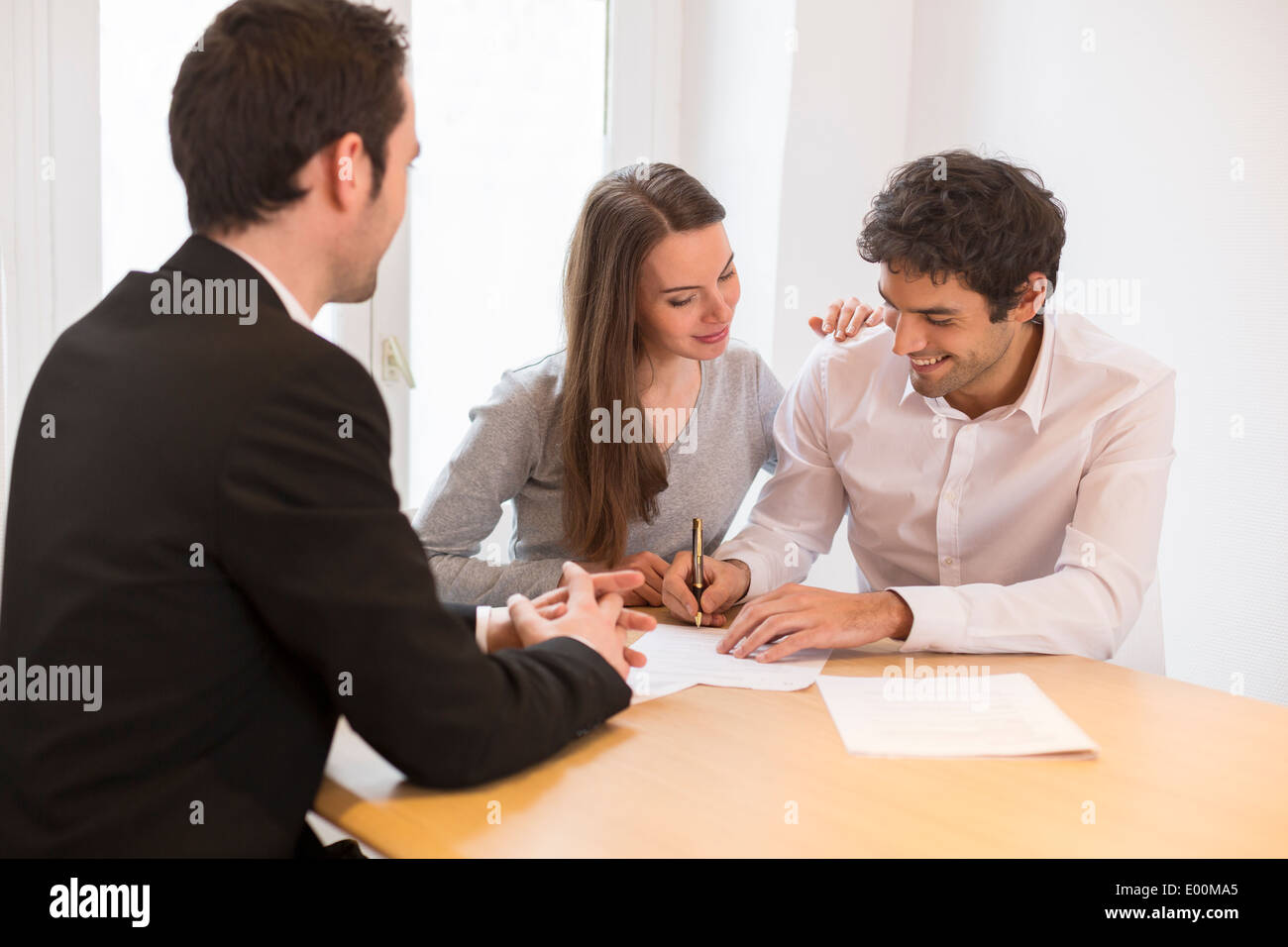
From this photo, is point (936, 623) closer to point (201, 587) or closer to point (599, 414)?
point (599, 414)

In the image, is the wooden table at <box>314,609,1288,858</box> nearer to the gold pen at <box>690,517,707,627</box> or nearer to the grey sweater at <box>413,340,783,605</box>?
the gold pen at <box>690,517,707,627</box>

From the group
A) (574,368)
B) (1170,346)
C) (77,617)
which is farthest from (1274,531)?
(77,617)

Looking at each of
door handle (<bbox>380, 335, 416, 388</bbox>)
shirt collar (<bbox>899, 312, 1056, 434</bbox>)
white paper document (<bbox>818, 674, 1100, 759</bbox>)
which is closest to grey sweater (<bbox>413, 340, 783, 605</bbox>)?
shirt collar (<bbox>899, 312, 1056, 434</bbox>)

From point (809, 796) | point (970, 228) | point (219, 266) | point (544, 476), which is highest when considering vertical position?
point (970, 228)

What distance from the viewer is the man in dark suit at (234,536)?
97cm

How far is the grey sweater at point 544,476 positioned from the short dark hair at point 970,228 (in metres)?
0.43

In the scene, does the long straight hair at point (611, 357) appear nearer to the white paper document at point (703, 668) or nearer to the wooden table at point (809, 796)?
the white paper document at point (703, 668)

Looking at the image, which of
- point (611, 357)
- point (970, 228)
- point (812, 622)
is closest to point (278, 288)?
point (812, 622)

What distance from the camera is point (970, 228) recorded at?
188cm

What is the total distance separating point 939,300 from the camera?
1902 mm

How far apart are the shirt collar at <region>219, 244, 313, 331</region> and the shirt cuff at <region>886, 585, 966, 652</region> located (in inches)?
→ 37.6

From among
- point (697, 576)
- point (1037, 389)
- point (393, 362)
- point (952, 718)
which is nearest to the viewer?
point (952, 718)

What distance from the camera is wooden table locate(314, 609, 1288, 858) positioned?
1065 millimetres

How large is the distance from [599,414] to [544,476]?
0.16 m
